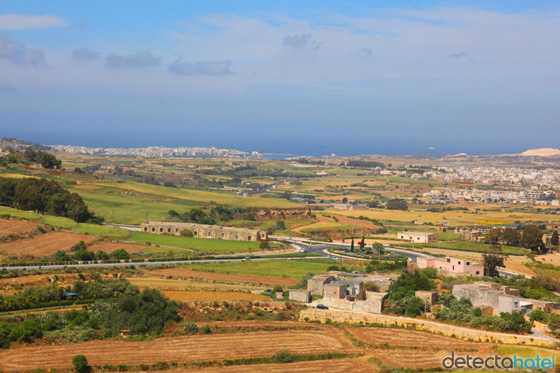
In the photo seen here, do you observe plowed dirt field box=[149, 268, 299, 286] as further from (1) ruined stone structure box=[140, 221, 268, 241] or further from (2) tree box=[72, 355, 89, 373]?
(1) ruined stone structure box=[140, 221, 268, 241]

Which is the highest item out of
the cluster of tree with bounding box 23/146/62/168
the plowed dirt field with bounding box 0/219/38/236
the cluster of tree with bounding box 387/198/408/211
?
the cluster of tree with bounding box 23/146/62/168

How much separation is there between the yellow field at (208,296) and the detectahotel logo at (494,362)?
491 inches

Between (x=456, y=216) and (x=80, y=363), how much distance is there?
7813 centimetres

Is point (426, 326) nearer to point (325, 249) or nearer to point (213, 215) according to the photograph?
point (325, 249)

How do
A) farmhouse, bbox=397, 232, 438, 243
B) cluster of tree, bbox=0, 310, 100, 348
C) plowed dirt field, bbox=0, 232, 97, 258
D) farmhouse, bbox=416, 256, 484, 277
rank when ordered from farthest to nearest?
farmhouse, bbox=397, 232, 438, 243 → farmhouse, bbox=416, 256, 484, 277 → plowed dirt field, bbox=0, 232, 97, 258 → cluster of tree, bbox=0, 310, 100, 348

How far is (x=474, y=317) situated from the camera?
32.7 metres

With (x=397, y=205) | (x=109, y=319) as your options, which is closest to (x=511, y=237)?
(x=397, y=205)

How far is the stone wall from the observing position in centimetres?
2966

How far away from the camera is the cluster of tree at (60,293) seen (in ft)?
100

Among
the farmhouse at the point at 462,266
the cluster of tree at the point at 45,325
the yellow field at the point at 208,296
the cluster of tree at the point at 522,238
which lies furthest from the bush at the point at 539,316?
the cluster of tree at the point at 522,238

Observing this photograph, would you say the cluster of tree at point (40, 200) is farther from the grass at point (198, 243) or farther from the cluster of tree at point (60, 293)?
the cluster of tree at point (60, 293)

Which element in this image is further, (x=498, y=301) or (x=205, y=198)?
(x=205, y=198)

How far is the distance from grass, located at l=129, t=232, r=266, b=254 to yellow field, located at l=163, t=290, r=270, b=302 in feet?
52.0

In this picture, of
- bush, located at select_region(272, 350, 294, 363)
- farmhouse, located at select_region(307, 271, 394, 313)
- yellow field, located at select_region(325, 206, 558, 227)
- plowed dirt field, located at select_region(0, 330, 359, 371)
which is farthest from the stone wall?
yellow field, located at select_region(325, 206, 558, 227)
